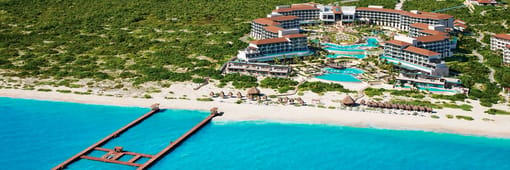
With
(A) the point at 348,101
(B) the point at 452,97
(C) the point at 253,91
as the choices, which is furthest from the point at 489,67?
(C) the point at 253,91

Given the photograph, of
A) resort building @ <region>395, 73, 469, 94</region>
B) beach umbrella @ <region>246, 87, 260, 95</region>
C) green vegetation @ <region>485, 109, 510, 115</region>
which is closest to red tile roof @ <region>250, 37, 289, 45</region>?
beach umbrella @ <region>246, 87, 260, 95</region>

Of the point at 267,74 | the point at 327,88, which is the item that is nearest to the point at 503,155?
the point at 327,88

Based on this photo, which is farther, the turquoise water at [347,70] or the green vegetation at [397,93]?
the turquoise water at [347,70]

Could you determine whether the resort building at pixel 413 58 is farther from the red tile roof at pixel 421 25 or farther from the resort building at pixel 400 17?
the resort building at pixel 400 17

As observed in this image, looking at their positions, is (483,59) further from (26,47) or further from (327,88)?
(26,47)

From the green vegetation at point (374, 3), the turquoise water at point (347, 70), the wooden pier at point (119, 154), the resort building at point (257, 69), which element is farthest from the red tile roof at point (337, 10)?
the wooden pier at point (119, 154)

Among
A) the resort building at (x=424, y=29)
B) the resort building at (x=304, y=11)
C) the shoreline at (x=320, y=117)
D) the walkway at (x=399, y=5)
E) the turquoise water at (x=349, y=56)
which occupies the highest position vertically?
the walkway at (x=399, y=5)

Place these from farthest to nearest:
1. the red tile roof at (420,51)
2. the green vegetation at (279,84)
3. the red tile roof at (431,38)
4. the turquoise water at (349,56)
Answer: the turquoise water at (349,56)
the red tile roof at (431,38)
the red tile roof at (420,51)
the green vegetation at (279,84)

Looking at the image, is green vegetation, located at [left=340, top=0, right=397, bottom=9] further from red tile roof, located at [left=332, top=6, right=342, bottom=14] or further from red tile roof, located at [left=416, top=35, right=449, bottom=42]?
red tile roof, located at [left=416, top=35, right=449, bottom=42]
